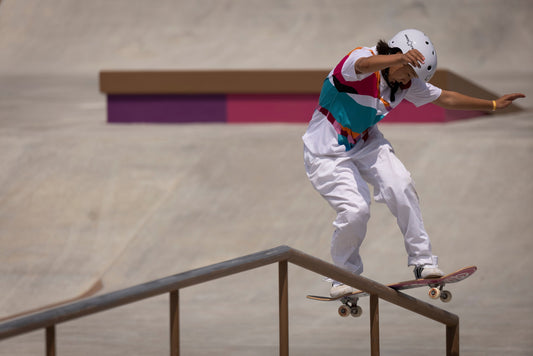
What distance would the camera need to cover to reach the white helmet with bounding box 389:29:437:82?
471 cm

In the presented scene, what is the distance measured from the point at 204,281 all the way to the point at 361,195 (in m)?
1.57

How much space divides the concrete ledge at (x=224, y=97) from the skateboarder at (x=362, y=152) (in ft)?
30.0

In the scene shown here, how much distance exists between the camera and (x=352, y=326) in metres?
8.90

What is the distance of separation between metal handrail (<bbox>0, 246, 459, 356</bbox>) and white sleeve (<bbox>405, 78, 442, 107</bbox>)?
1284 millimetres

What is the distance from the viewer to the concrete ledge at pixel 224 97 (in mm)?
14305

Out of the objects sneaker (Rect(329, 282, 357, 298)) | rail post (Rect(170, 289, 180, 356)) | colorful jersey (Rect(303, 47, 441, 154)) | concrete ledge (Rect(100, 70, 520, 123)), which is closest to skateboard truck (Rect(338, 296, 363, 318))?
sneaker (Rect(329, 282, 357, 298))

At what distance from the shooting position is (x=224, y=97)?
14.8 metres

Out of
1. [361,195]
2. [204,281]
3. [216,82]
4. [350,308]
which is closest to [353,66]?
[361,195]

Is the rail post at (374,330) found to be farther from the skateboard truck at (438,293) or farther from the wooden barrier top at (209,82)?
the wooden barrier top at (209,82)

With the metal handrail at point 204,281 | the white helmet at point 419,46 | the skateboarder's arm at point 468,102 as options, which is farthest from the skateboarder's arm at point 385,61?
the metal handrail at point 204,281

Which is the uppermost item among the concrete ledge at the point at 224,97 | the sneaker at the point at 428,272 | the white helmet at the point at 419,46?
the concrete ledge at the point at 224,97

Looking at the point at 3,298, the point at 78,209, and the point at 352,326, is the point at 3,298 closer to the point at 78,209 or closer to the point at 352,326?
the point at 78,209

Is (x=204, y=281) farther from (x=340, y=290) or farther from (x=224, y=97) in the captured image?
(x=224, y=97)

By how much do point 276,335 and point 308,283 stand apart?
63.0 inches
